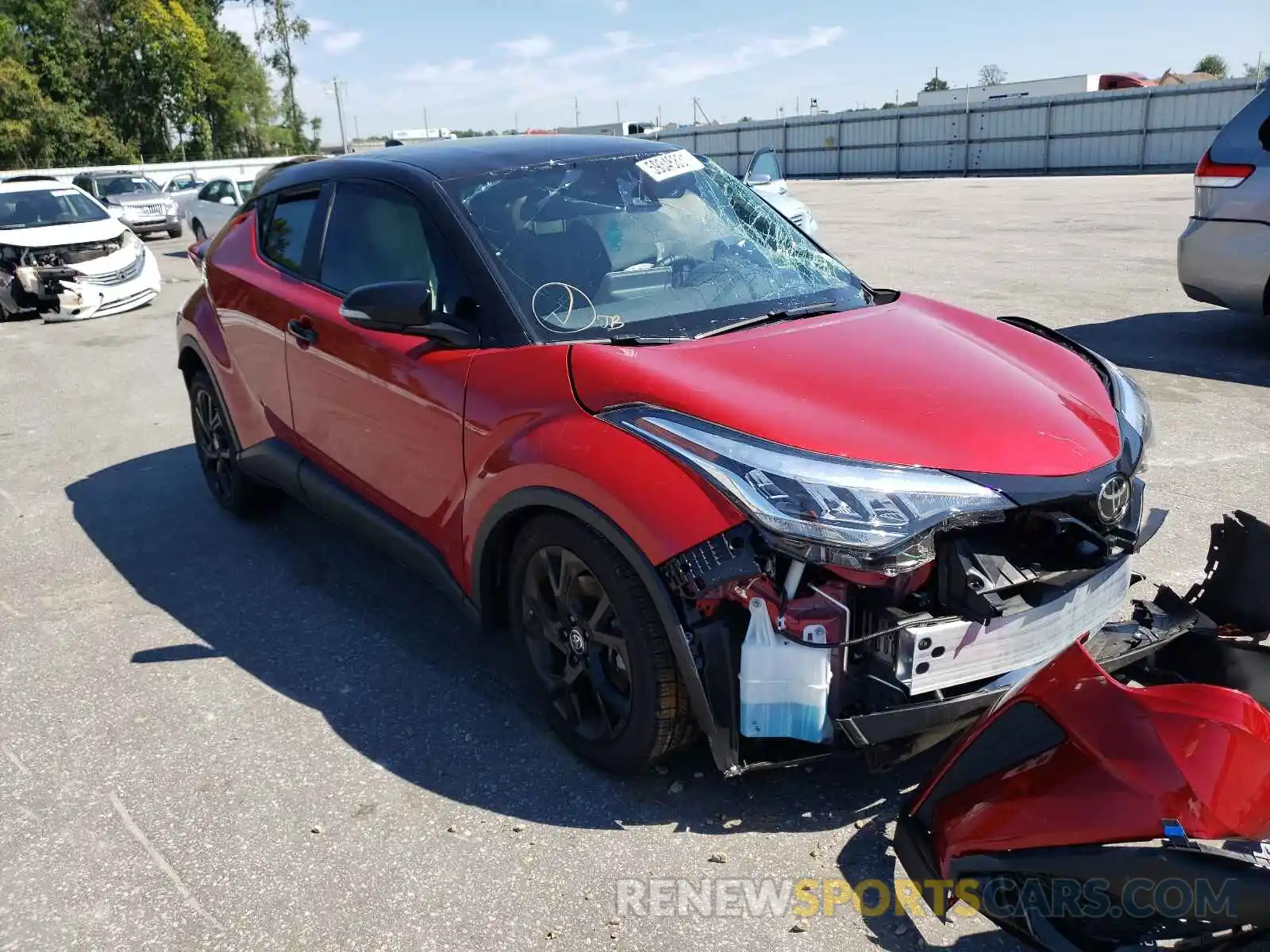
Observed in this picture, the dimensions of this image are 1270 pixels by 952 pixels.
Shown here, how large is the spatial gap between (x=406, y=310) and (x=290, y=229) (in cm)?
161

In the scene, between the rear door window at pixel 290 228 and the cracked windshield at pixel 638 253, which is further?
the rear door window at pixel 290 228

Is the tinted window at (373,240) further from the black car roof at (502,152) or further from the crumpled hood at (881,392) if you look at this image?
the crumpled hood at (881,392)

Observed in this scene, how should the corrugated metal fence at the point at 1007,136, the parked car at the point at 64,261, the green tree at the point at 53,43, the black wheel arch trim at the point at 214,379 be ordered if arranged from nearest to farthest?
the black wheel arch trim at the point at 214,379, the parked car at the point at 64,261, the corrugated metal fence at the point at 1007,136, the green tree at the point at 53,43

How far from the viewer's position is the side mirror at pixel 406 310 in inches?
127

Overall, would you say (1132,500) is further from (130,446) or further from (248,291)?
(130,446)

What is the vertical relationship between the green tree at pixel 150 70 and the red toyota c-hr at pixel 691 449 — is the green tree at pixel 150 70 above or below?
above

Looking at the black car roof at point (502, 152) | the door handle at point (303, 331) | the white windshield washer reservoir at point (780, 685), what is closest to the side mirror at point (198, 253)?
the door handle at point (303, 331)

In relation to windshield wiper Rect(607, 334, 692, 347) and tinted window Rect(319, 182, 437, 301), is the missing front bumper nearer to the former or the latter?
windshield wiper Rect(607, 334, 692, 347)

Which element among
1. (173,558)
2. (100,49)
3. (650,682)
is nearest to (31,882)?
(650,682)

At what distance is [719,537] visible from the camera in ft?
8.12

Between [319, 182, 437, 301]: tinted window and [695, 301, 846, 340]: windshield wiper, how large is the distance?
3.10 ft

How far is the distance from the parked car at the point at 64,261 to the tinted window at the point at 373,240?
34.0 feet

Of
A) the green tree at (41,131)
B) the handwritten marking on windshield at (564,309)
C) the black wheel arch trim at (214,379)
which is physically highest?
the green tree at (41,131)

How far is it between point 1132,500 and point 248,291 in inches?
143
